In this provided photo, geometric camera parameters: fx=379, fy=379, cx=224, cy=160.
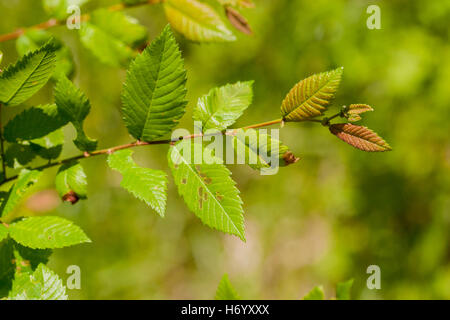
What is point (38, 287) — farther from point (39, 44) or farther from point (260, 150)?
point (39, 44)

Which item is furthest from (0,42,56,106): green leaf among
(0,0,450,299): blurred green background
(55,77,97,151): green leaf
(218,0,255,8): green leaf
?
(0,0,450,299): blurred green background

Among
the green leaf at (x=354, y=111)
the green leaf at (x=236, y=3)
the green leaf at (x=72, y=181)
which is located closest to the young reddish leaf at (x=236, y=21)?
the green leaf at (x=236, y=3)

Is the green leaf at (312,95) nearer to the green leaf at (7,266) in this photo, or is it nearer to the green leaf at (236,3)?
the green leaf at (236,3)

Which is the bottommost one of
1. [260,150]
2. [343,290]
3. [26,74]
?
[343,290]

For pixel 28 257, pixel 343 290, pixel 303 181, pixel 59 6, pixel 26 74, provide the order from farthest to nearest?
pixel 303 181
pixel 59 6
pixel 343 290
pixel 28 257
pixel 26 74

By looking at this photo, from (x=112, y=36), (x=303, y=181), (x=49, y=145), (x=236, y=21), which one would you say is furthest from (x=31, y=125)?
(x=303, y=181)

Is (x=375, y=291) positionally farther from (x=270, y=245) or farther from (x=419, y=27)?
(x=419, y=27)

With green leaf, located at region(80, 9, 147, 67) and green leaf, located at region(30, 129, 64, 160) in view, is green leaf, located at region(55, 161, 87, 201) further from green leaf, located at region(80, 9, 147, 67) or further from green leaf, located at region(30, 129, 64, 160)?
green leaf, located at region(80, 9, 147, 67)
